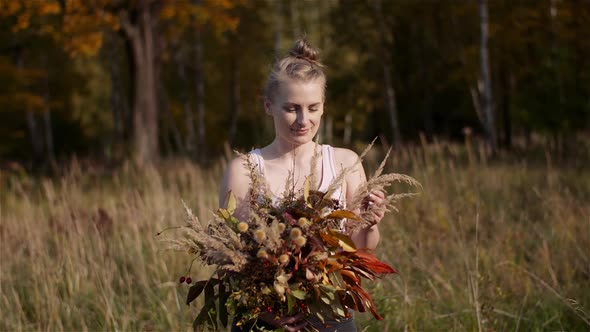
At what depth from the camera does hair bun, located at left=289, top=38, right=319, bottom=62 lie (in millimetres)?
2473

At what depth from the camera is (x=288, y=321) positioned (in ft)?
7.17

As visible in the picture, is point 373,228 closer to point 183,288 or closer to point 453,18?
point 183,288

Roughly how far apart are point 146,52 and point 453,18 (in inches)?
470

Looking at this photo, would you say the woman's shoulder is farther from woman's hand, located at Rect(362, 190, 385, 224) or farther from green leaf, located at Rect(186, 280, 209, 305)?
green leaf, located at Rect(186, 280, 209, 305)

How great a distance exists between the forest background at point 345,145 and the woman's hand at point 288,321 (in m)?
0.56

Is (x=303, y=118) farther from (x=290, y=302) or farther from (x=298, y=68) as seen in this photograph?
(x=290, y=302)

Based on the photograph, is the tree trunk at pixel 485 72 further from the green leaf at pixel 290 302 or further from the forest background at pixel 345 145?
the green leaf at pixel 290 302

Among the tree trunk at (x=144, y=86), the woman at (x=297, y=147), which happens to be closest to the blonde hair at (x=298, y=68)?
the woman at (x=297, y=147)

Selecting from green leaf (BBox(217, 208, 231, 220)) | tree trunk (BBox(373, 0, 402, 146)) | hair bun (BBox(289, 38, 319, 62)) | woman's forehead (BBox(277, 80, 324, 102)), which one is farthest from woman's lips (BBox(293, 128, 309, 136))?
tree trunk (BBox(373, 0, 402, 146))

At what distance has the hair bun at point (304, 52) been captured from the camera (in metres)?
2.47

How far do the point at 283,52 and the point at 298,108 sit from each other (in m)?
0.34

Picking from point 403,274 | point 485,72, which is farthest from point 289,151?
point 485,72

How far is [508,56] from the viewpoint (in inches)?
703

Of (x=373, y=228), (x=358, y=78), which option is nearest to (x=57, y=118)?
(x=358, y=78)
